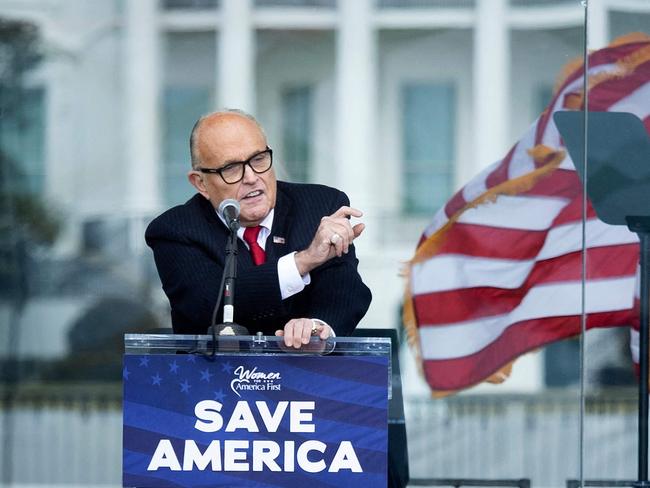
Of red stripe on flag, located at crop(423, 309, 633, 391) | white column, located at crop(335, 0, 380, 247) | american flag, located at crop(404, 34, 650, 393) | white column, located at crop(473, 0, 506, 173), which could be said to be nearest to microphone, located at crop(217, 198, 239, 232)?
american flag, located at crop(404, 34, 650, 393)

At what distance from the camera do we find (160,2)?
4539mm

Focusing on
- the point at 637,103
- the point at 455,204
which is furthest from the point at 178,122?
Answer: the point at 637,103

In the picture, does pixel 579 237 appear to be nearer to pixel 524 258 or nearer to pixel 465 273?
pixel 524 258

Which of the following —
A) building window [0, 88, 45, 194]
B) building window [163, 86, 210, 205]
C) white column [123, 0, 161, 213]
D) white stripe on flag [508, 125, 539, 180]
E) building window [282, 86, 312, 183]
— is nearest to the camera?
white stripe on flag [508, 125, 539, 180]

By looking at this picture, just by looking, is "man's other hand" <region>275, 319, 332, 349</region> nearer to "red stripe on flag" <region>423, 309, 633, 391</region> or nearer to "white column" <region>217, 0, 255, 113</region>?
"red stripe on flag" <region>423, 309, 633, 391</region>

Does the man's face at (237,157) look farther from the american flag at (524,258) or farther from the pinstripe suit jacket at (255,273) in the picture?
the american flag at (524,258)

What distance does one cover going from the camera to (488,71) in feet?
14.4

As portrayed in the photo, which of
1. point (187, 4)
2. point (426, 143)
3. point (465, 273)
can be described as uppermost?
point (187, 4)

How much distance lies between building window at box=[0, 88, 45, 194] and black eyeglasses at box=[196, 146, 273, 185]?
9.09 ft

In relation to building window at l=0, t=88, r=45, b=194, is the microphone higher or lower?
lower

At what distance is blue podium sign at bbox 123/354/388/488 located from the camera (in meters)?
2.29

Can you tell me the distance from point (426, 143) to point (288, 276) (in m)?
2.23

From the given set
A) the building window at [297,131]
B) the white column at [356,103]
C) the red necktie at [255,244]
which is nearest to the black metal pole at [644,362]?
the red necktie at [255,244]

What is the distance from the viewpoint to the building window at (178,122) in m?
4.66
